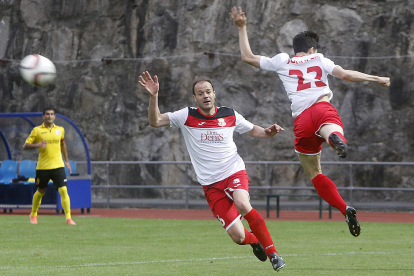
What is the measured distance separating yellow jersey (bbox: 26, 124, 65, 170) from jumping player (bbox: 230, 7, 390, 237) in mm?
7392

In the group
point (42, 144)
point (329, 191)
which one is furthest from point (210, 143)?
point (42, 144)

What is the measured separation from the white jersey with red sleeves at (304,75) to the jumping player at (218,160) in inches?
20.9

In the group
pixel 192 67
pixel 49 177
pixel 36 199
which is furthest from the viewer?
pixel 192 67

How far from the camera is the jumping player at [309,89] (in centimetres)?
809

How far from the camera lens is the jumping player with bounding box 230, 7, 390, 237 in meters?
8.09

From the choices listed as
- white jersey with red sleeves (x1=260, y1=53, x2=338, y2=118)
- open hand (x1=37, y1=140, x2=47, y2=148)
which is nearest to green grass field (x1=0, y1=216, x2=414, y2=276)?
open hand (x1=37, y1=140, x2=47, y2=148)

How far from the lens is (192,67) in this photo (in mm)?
23188

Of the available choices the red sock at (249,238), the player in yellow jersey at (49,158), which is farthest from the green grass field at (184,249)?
the player in yellow jersey at (49,158)

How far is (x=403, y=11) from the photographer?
21.4m

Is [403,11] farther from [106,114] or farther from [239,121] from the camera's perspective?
[239,121]

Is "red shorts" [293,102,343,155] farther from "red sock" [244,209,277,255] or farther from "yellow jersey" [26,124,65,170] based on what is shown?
"yellow jersey" [26,124,65,170]

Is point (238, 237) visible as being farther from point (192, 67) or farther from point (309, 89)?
point (192, 67)

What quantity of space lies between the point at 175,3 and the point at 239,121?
1616 cm

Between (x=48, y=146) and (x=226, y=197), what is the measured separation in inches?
300
